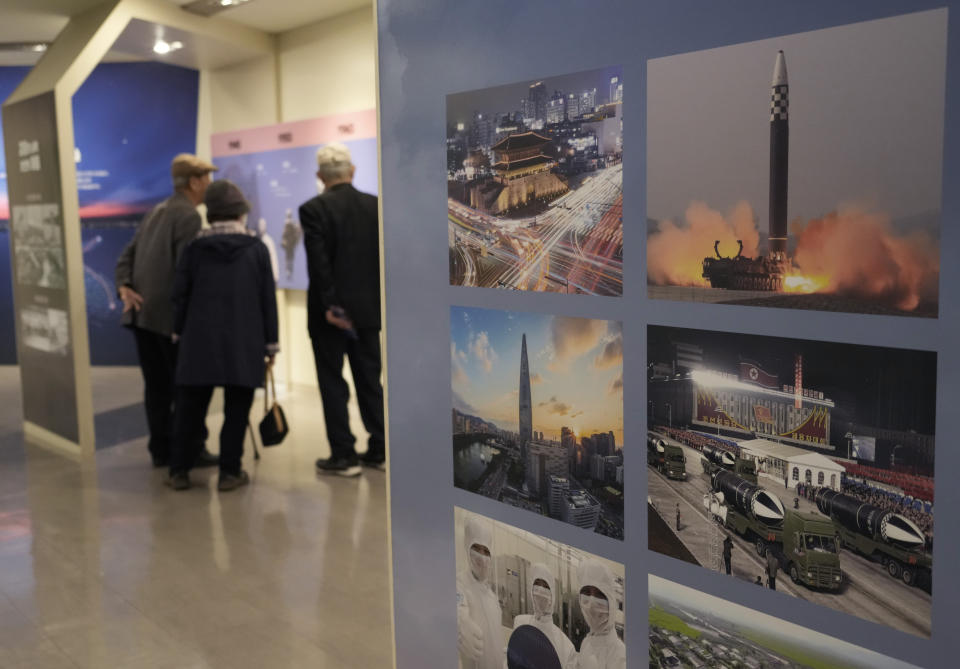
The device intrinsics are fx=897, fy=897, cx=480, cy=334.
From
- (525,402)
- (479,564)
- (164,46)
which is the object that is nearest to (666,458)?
(525,402)

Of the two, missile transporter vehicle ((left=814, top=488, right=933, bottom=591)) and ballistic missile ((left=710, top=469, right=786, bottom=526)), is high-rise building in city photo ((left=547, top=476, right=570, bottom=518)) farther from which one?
missile transporter vehicle ((left=814, top=488, right=933, bottom=591))

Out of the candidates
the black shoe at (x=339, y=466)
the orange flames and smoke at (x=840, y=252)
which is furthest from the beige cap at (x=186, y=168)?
the orange flames and smoke at (x=840, y=252)

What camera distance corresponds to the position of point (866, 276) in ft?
4.08

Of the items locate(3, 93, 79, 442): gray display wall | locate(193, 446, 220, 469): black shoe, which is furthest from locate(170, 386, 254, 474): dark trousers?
locate(3, 93, 79, 442): gray display wall

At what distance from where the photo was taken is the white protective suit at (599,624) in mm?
1671

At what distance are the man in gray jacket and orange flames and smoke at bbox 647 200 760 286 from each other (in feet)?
10.6

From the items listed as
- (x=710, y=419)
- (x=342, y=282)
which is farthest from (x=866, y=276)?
(x=342, y=282)

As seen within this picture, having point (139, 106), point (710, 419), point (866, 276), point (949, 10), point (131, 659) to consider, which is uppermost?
point (139, 106)

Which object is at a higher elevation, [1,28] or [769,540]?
[1,28]

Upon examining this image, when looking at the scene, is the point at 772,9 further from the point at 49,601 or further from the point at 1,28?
the point at 1,28

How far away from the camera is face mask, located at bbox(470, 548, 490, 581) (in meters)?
1.92

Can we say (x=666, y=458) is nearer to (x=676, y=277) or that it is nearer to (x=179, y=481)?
(x=676, y=277)

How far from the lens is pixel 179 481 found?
421 cm

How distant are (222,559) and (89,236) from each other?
593 centimetres
